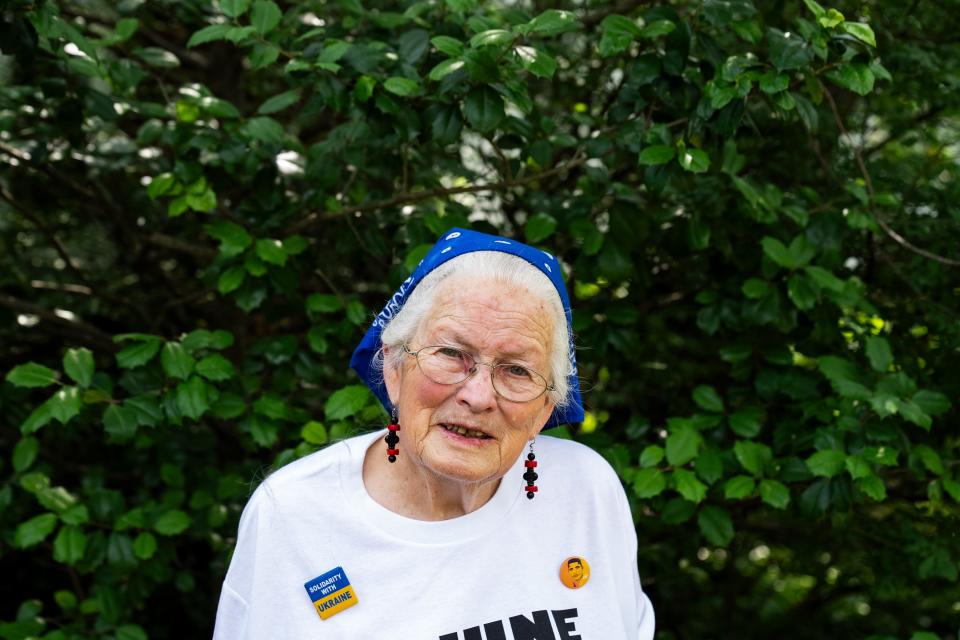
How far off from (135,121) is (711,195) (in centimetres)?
228

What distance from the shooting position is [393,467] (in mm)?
2117

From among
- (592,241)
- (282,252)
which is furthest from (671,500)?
(282,252)

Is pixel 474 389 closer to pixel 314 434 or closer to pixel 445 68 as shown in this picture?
pixel 314 434

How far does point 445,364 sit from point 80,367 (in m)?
1.18

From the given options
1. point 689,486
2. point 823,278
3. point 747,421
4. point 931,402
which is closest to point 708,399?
point 747,421

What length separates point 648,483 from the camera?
2.49 metres

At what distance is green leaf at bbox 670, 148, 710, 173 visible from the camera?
2.34 m

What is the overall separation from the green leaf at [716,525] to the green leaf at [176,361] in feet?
4.89

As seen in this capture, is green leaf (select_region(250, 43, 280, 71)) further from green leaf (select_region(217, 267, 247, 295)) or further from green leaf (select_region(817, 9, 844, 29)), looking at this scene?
green leaf (select_region(817, 9, 844, 29))

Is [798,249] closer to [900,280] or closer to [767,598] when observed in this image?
[900,280]

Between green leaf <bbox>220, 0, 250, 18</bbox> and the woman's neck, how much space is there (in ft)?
4.12

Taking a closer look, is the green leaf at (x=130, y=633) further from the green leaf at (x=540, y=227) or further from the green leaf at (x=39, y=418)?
the green leaf at (x=540, y=227)

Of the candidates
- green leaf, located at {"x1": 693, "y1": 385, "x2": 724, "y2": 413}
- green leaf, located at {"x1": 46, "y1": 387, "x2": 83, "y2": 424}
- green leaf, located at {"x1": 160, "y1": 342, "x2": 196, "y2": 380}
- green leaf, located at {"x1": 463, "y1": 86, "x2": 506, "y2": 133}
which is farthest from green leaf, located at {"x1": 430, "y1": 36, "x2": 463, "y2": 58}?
green leaf, located at {"x1": 46, "y1": 387, "x2": 83, "y2": 424}

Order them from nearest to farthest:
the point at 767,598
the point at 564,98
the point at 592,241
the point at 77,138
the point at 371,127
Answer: the point at 371,127 < the point at 592,241 < the point at 77,138 < the point at 564,98 < the point at 767,598
